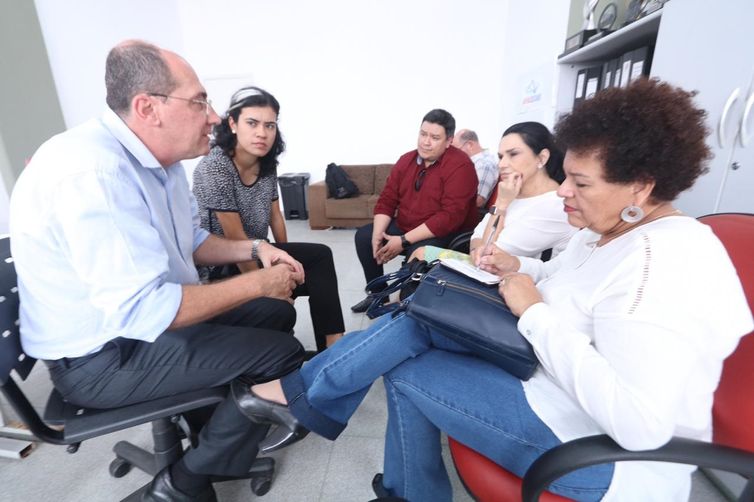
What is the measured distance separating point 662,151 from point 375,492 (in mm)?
1253

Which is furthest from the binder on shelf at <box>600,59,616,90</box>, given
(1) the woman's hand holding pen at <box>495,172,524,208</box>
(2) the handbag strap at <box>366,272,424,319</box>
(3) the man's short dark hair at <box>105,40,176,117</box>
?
(3) the man's short dark hair at <box>105,40,176,117</box>

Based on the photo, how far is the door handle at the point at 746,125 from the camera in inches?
39.9

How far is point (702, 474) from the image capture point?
1260 mm

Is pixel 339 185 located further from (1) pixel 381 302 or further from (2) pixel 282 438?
(2) pixel 282 438

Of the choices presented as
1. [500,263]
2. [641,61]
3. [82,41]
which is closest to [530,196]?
[500,263]

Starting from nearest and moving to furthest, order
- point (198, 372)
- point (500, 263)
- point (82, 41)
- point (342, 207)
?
point (198, 372)
point (500, 263)
point (82, 41)
point (342, 207)

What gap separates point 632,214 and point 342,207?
4114mm

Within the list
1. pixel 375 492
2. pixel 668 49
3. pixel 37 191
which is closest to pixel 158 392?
pixel 37 191

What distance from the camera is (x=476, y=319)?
814mm

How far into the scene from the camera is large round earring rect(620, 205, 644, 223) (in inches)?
29.4

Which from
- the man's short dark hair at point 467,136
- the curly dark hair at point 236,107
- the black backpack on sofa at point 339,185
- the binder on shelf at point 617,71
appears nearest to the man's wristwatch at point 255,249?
the curly dark hair at point 236,107

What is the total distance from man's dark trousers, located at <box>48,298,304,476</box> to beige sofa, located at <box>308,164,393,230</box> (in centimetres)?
368

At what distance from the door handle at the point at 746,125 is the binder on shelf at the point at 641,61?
1.85 ft

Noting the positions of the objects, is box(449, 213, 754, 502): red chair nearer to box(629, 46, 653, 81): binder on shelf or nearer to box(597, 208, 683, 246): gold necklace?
box(597, 208, 683, 246): gold necklace
